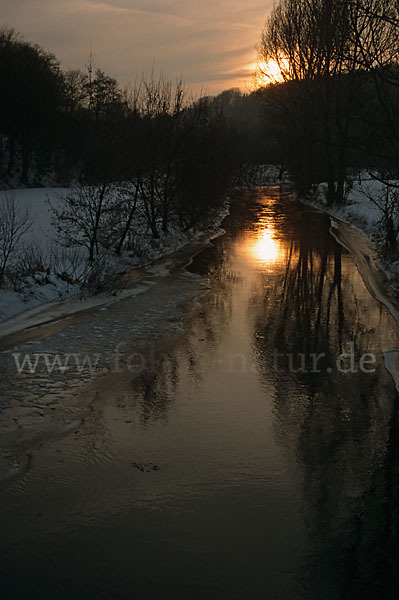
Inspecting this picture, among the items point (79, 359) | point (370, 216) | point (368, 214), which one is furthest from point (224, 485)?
point (368, 214)

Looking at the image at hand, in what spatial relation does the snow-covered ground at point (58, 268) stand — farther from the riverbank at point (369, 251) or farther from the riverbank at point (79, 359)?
the riverbank at point (369, 251)

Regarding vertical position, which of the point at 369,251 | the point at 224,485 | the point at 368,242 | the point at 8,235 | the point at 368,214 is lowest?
the point at 224,485

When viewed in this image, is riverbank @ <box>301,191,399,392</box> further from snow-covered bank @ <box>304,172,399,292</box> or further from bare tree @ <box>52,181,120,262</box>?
bare tree @ <box>52,181,120,262</box>

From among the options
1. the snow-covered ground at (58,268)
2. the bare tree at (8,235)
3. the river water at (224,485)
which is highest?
the bare tree at (8,235)

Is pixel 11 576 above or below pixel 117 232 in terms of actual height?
below

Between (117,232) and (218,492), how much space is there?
47.9ft

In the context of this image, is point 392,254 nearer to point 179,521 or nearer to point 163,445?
point 163,445

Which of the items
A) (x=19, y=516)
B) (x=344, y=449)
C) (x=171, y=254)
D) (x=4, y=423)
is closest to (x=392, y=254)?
(x=171, y=254)

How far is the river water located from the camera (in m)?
4.38

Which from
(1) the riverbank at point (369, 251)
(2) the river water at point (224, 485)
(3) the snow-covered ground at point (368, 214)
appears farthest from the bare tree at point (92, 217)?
(2) the river water at point (224, 485)

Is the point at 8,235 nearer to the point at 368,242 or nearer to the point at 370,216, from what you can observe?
the point at 368,242

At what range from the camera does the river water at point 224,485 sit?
14.4 ft

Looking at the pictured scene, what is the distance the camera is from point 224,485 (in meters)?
5.69

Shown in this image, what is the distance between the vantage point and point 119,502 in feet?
17.7
